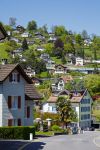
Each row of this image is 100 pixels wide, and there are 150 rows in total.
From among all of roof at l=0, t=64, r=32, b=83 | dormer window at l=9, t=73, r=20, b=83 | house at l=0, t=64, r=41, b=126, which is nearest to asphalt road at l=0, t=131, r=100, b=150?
house at l=0, t=64, r=41, b=126

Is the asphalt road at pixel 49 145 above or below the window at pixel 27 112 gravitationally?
below

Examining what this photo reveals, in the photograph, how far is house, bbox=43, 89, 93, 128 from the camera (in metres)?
140

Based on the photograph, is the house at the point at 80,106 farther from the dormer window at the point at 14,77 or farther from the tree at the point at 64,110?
the dormer window at the point at 14,77

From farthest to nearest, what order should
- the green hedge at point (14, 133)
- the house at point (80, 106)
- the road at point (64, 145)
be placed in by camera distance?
the house at point (80, 106), the green hedge at point (14, 133), the road at point (64, 145)

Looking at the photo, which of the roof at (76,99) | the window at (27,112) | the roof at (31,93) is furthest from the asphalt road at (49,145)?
the roof at (76,99)

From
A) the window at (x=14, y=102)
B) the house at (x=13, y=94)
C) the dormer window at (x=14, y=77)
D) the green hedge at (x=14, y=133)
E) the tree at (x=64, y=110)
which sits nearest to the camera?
the green hedge at (x=14, y=133)

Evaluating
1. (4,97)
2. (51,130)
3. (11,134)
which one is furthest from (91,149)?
(51,130)

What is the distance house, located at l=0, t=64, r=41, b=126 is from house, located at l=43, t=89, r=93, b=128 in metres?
65.9

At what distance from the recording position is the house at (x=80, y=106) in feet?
460

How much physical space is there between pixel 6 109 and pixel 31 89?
967cm

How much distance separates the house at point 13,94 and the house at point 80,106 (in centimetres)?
6594

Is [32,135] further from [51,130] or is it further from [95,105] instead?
[95,105]

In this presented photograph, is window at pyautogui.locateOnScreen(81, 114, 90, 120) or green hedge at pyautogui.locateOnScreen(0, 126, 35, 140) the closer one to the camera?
green hedge at pyautogui.locateOnScreen(0, 126, 35, 140)

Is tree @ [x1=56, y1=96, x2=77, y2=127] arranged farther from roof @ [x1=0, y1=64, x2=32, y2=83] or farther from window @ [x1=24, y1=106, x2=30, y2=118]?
roof @ [x1=0, y1=64, x2=32, y2=83]
